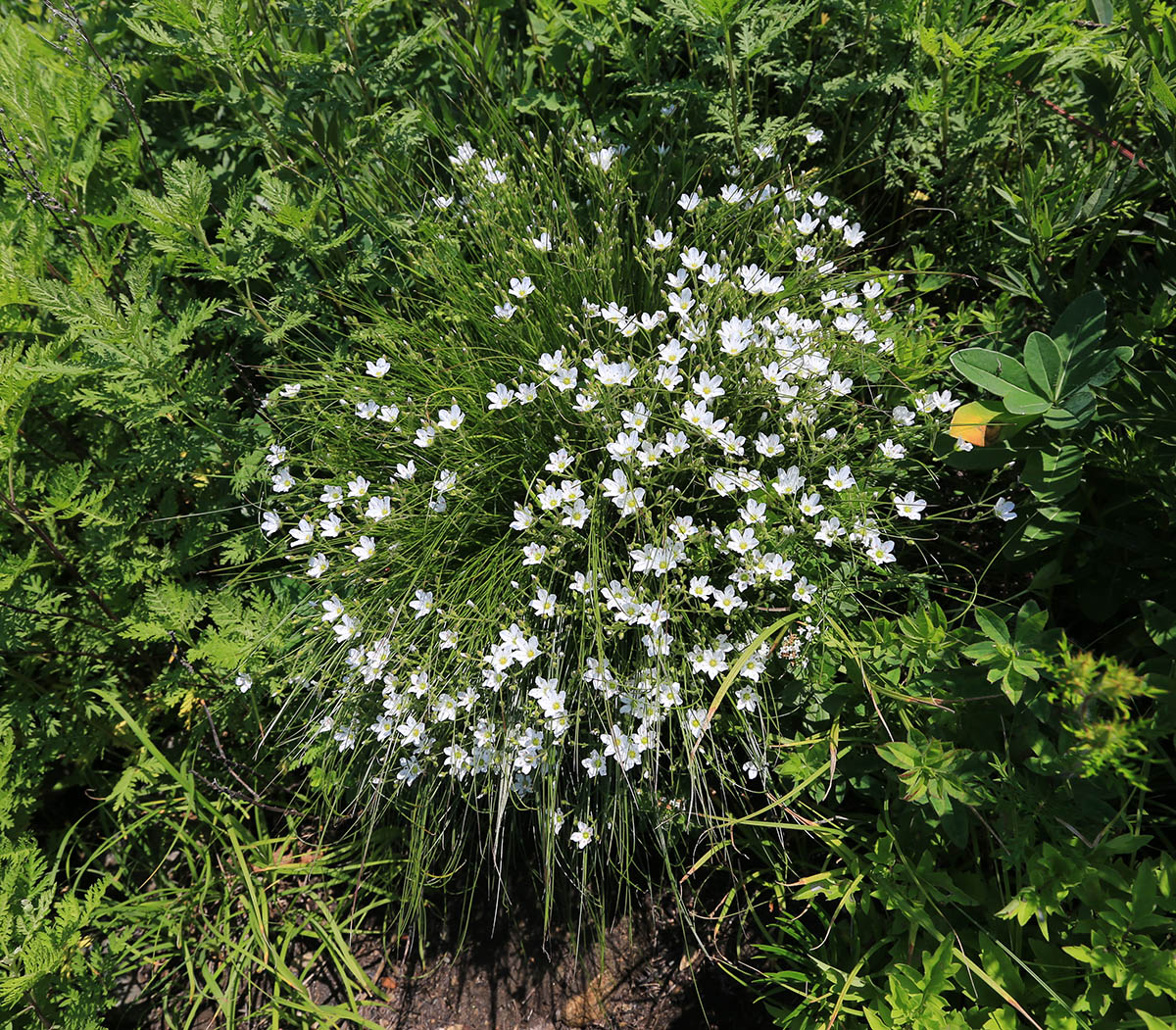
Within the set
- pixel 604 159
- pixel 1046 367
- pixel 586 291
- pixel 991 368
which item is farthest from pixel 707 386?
pixel 604 159

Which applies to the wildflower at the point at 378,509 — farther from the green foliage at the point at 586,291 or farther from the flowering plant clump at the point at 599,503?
the green foliage at the point at 586,291

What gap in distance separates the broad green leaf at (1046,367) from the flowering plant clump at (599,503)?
11.8 inches

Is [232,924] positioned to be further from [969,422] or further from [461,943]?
[969,422]

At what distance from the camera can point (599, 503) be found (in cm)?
219

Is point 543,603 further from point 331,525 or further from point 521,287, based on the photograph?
point 521,287

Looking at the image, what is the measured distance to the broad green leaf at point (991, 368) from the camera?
1798 millimetres

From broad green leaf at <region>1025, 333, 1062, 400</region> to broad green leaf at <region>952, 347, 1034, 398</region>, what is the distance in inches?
0.9

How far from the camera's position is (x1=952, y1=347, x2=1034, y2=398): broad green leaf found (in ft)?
5.90

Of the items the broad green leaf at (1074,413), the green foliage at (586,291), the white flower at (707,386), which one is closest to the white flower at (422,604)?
the green foliage at (586,291)

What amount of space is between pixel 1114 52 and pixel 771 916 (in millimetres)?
2712

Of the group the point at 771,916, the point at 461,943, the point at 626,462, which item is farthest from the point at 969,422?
the point at 461,943

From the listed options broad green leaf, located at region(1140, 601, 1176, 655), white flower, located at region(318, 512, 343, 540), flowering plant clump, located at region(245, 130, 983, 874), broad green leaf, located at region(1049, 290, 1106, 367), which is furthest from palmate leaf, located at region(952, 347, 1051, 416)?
white flower, located at region(318, 512, 343, 540)

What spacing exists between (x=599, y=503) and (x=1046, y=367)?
1151mm

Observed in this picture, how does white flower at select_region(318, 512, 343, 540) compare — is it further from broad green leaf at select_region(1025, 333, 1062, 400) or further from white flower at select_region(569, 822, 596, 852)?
broad green leaf at select_region(1025, 333, 1062, 400)
